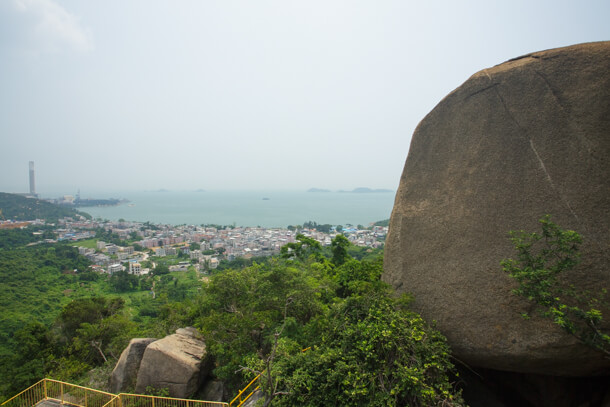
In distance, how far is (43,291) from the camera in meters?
34.5

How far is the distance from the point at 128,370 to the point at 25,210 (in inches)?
5028

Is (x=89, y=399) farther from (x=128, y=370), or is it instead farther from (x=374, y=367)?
(x=374, y=367)

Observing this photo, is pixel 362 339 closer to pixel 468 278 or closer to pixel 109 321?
pixel 468 278

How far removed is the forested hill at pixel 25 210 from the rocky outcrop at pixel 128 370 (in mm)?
116880

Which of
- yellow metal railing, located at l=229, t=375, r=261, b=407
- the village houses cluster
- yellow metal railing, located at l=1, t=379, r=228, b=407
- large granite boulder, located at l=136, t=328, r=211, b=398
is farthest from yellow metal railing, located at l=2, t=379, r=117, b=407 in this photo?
the village houses cluster

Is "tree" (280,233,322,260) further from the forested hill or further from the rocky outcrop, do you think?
the forested hill

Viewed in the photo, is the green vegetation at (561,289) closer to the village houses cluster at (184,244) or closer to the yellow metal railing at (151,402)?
the yellow metal railing at (151,402)

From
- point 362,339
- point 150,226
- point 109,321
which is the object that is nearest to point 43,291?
point 109,321

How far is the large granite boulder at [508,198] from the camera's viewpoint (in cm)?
416

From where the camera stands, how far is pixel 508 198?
4746mm

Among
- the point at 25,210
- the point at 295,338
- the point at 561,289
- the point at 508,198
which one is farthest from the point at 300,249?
the point at 25,210

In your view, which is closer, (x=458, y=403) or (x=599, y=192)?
(x=458, y=403)

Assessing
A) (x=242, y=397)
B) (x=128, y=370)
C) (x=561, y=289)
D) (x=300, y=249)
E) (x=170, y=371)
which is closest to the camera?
(x=561, y=289)

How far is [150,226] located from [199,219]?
98.1ft
